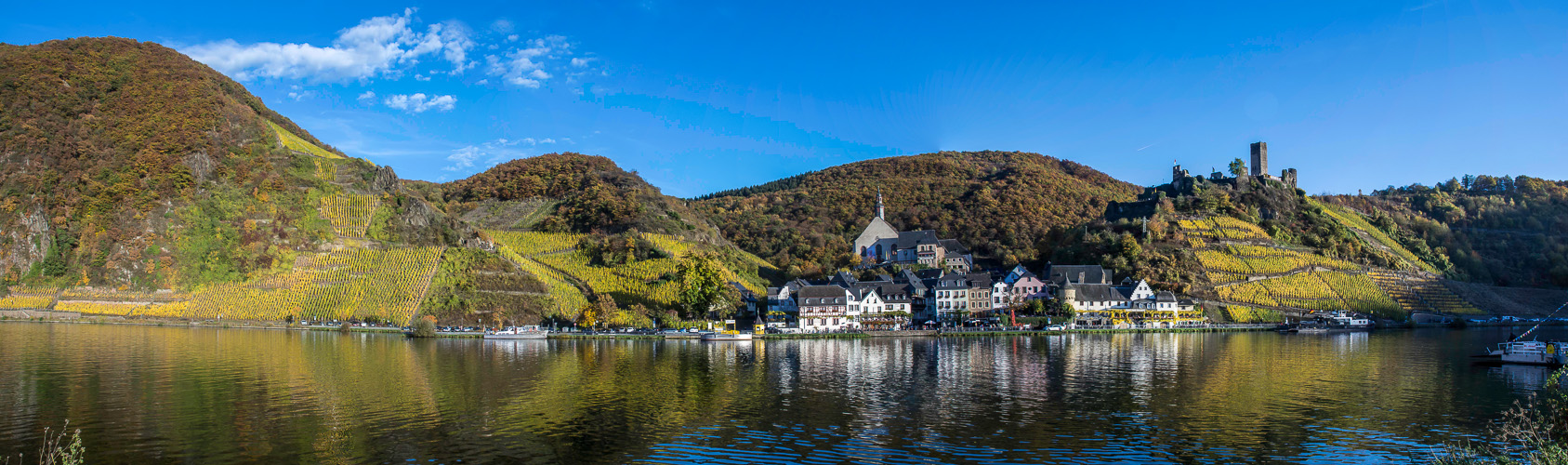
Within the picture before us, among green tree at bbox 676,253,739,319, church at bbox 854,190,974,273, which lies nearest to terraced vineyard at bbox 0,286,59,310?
green tree at bbox 676,253,739,319

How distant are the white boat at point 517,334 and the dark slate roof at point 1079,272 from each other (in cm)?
5005

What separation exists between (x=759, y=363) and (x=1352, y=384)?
2782 cm

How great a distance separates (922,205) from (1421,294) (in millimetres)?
65622

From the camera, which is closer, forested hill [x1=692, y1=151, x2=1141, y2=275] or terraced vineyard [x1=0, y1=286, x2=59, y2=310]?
terraced vineyard [x1=0, y1=286, x2=59, y2=310]

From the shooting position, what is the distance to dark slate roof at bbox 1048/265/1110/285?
84.1 metres

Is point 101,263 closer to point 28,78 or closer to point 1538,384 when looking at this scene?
point 28,78

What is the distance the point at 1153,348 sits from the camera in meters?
56.2

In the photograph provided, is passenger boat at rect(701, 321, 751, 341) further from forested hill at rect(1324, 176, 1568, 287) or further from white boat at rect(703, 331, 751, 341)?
forested hill at rect(1324, 176, 1568, 287)

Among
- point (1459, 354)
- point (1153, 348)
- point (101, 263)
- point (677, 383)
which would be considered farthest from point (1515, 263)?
point (101, 263)

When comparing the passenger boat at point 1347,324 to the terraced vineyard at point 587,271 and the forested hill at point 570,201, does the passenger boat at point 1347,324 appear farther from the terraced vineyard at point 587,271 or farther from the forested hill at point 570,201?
the forested hill at point 570,201

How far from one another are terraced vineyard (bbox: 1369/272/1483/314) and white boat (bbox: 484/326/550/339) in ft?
289

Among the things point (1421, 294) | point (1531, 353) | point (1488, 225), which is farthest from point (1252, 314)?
point (1488, 225)

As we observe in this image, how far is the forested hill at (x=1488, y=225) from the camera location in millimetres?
104950

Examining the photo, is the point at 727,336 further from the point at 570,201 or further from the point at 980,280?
the point at 570,201
